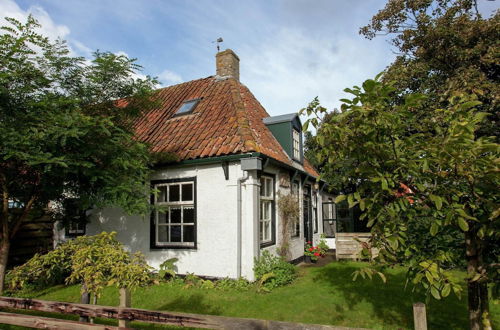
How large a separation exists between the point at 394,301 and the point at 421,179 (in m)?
4.21

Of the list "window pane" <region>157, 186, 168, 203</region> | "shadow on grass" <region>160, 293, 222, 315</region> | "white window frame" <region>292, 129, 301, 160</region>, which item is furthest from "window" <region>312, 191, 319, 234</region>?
"shadow on grass" <region>160, 293, 222, 315</region>

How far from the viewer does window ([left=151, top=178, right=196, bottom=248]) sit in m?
8.31

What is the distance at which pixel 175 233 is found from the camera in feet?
28.3

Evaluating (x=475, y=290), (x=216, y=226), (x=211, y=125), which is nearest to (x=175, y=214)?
(x=216, y=226)

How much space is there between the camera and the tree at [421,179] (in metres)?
2.48

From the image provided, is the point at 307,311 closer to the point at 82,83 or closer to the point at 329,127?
the point at 329,127

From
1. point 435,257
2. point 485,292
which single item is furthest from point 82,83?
point 485,292

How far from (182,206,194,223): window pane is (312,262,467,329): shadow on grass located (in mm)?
3579

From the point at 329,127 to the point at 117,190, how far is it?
491 cm

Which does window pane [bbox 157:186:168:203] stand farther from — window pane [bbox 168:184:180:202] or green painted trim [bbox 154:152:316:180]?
green painted trim [bbox 154:152:316:180]

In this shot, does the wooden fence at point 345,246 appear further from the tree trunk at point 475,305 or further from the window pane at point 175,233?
the tree trunk at point 475,305

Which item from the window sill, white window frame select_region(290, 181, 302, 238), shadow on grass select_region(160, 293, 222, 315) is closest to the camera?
shadow on grass select_region(160, 293, 222, 315)

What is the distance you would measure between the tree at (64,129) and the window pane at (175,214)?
1.68 meters

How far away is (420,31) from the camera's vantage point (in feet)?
37.6
